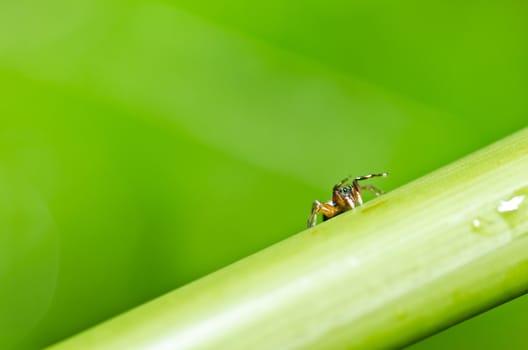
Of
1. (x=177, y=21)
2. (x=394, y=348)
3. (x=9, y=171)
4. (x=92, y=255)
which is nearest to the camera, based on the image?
(x=394, y=348)

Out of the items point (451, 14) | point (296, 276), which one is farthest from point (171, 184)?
point (296, 276)

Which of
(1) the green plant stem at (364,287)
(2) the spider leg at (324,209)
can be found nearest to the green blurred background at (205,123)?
(2) the spider leg at (324,209)

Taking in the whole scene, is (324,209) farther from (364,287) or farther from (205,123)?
(364,287)

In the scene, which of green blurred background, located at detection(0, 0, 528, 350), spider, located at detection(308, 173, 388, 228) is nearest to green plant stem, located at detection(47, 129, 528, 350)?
spider, located at detection(308, 173, 388, 228)

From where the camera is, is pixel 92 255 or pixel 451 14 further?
pixel 451 14

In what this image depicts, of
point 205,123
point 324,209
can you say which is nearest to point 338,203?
point 324,209

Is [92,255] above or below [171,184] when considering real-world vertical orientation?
below

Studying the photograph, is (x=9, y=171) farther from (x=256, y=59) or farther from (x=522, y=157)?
(x=522, y=157)

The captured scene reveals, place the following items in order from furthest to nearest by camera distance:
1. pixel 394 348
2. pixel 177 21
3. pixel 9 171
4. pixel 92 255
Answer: pixel 177 21 → pixel 9 171 → pixel 92 255 → pixel 394 348

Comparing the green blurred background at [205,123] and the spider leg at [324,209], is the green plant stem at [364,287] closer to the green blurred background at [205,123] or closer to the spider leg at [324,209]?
the spider leg at [324,209]
